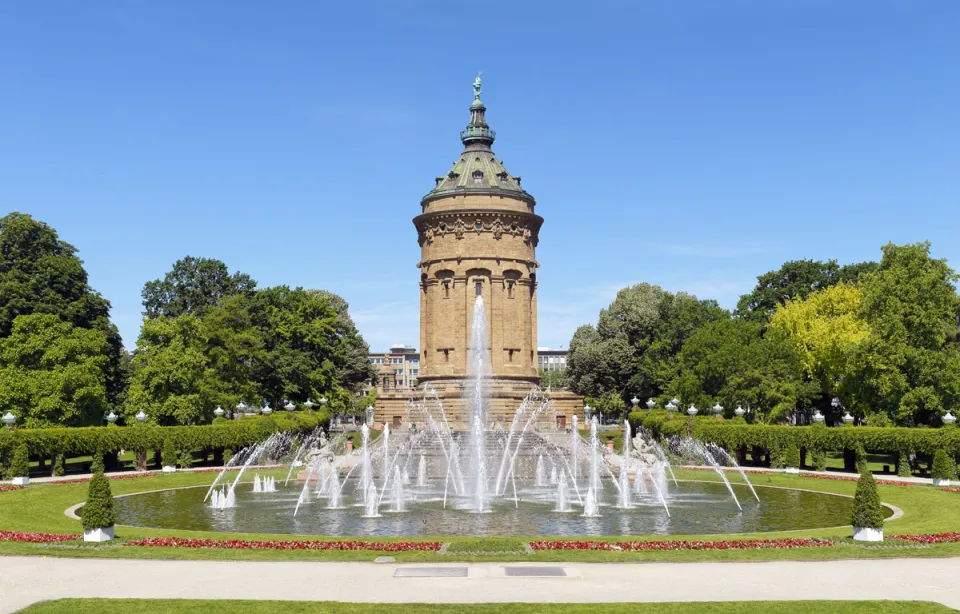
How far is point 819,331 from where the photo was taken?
57.2 m

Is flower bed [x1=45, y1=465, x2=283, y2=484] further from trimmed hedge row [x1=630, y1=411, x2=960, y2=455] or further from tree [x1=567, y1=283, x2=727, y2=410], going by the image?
tree [x1=567, y1=283, x2=727, y2=410]

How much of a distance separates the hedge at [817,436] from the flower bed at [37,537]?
33700 mm

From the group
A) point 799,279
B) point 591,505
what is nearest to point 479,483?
point 591,505

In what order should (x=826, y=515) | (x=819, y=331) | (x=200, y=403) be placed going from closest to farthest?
(x=826, y=515) < (x=200, y=403) < (x=819, y=331)

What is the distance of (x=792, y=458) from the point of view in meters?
42.5

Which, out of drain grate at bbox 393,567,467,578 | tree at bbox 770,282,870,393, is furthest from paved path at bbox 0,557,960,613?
tree at bbox 770,282,870,393

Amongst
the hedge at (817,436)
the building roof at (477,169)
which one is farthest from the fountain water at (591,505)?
the building roof at (477,169)

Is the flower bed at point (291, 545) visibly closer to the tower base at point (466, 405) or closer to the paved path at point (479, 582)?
the paved path at point (479, 582)

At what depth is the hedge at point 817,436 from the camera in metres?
37.9

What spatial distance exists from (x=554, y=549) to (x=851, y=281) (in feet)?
193

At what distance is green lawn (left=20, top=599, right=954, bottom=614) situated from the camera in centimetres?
1325

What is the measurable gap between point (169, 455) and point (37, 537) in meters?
25.0

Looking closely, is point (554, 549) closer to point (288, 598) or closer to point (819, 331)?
point (288, 598)

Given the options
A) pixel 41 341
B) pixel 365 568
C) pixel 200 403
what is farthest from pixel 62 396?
pixel 365 568
